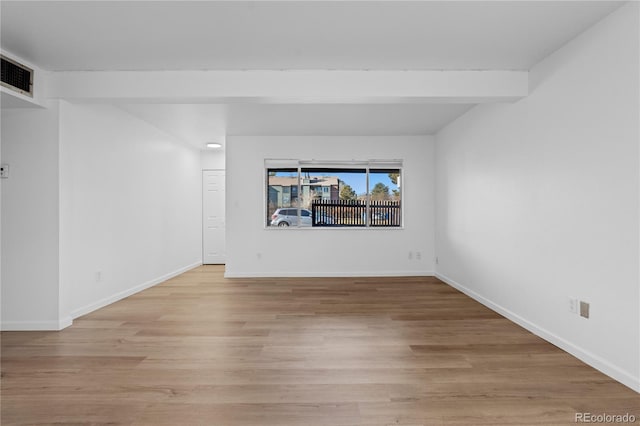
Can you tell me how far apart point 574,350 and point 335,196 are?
4177mm

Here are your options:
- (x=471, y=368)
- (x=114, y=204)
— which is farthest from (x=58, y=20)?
(x=471, y=368)

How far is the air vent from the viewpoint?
9.18 feet

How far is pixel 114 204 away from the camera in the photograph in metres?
4.24

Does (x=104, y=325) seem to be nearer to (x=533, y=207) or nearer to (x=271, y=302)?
(x=271, y=302)

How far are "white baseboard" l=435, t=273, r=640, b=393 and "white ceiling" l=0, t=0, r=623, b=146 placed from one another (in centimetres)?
243

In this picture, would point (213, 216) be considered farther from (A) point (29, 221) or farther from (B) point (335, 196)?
(A) point (29, 221)

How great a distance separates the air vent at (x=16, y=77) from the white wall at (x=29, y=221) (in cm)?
27

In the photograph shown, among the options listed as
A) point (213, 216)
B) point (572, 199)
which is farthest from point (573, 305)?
point (213, 216)

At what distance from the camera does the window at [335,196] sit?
20.0 feet

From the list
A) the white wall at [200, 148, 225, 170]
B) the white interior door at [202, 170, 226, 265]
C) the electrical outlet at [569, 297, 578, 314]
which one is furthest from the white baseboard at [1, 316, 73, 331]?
the electrical outlet at [569, 297, 578, 314]

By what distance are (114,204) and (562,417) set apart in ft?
15.8

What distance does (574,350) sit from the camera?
103 inches

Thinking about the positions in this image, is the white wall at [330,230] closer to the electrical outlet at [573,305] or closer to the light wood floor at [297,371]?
the light wood floor at [297,371]

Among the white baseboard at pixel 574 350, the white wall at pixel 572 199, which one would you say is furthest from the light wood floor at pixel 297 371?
the white wall at pixel 572 199
